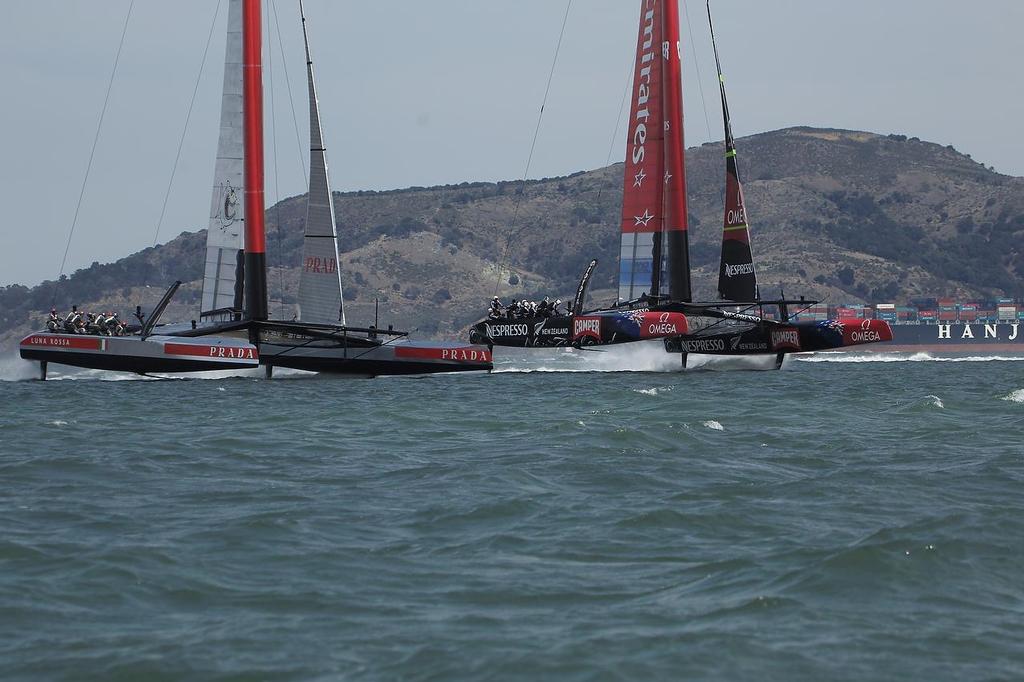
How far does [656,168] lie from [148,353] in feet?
48.0

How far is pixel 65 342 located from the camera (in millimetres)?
30266

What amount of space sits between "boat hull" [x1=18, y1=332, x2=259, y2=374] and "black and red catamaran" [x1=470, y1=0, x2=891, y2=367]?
8.92 metres

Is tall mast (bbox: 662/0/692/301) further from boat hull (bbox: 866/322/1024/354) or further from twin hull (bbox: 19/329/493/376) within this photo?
boat hull (bbox: 866/322/1024/354)

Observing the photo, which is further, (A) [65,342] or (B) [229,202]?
(B) [229,202]

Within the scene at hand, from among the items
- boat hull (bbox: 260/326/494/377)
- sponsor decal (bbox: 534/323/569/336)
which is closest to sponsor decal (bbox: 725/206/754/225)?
sponsor decal (bbox: 534/323/569/336)

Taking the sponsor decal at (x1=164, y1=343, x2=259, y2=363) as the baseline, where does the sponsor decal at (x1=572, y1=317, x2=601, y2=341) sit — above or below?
above

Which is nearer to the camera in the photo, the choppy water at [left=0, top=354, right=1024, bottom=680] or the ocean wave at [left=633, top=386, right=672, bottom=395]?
the choppy water at [left=0, top=354, right=1024, bottom=680]

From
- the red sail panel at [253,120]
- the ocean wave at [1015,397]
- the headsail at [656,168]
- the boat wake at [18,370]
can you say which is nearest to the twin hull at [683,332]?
the headsail at [656,168]

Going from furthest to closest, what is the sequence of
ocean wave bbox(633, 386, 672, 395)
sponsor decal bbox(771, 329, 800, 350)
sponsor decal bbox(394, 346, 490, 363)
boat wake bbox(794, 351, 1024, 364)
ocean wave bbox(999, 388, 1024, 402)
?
boat wake bbox(794, 351, 1024, 364) → sponsor decal bbox(771, 329, 800, 350) → sponsor decal bbox(394, 346, 490, 363) → ocean wave bbox(633, 386, 672, 395) → ocean wave bbox(999, 388, 1024, 402)

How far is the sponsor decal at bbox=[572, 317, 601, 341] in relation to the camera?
33500 millimetres

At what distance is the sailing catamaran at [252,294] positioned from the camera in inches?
1195

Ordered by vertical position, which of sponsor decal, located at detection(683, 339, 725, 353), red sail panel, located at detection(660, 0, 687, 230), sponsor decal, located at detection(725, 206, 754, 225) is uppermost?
red sail panel, located at detection(660, 0, 687, 230)

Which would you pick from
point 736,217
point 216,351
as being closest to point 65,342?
point 216,351

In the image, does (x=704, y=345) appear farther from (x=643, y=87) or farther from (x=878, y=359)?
(x=878, y=359)
